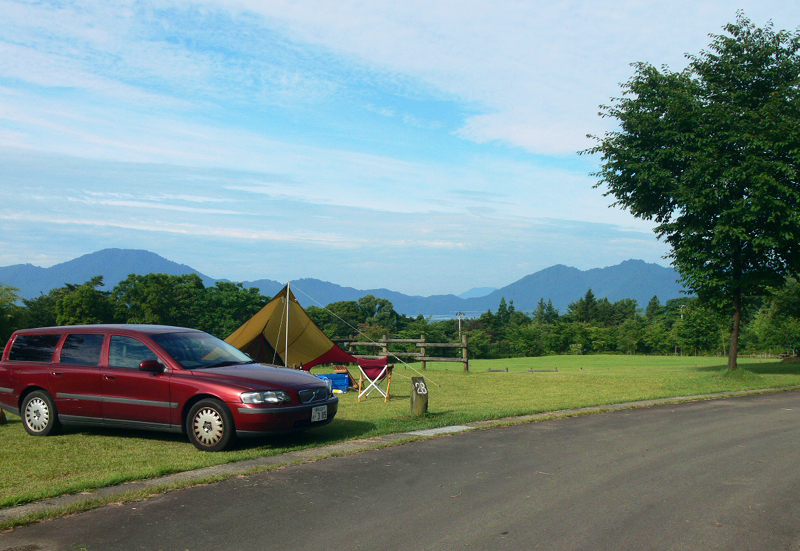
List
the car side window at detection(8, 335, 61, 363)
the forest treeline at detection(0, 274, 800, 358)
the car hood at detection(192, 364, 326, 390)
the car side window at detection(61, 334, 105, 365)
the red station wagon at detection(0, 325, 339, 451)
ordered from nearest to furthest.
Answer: the red station wagon at detection(0, 325, 339, 451), the car hood at detection(192, 364, 326, 390), the car side window at detection(61, 334, 105, 365), the car side window at detection(8, 335, 61, 363), the forest treeline at detection(0, 274, 800, 358)

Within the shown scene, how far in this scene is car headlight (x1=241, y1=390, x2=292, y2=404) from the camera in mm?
8102

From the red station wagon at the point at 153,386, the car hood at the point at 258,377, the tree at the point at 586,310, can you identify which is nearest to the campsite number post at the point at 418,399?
the red station wagon at the point at 153,386

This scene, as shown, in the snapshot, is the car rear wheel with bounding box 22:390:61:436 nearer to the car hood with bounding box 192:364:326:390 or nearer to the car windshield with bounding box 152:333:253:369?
the car windshield with bounding box 152:333:253:369

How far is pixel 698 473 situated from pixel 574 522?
8.60 feet

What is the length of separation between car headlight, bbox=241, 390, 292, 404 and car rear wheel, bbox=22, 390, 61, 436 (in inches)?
130

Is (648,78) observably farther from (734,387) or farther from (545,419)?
(545,419)

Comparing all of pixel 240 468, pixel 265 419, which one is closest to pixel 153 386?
pixel 265 419

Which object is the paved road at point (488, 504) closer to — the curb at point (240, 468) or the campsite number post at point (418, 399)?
the curb at point (240, 468)

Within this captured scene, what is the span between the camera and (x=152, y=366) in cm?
838

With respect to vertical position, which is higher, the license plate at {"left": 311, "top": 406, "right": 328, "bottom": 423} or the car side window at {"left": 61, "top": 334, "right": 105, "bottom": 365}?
the car side window at {"left": 61, "top": 334, "right": 105, "bottom": 365}

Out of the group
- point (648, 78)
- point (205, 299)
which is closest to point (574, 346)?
point (205, 299)

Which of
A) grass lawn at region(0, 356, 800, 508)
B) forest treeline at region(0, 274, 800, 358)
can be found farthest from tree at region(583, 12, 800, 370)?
forest treeline at region(0, 274, 800, 358)

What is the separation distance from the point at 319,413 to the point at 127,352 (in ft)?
9.55

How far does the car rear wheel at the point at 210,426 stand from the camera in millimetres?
8102
